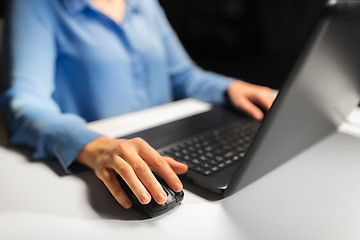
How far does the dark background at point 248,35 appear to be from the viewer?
241cm

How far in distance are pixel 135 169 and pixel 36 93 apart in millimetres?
370

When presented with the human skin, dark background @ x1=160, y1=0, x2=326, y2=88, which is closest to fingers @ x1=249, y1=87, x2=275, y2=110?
the human skin

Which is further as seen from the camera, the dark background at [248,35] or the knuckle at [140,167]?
the dark background at [248,35]

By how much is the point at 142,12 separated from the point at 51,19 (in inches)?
12.5

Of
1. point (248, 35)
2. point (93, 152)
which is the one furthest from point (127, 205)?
point (248, 35)

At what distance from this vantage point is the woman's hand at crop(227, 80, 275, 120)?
0.81m

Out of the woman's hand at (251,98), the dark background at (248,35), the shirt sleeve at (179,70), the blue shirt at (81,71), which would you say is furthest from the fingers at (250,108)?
the dark background at (248,35)

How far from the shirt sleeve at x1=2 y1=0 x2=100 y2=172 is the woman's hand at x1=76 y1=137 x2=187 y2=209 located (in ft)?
0.28

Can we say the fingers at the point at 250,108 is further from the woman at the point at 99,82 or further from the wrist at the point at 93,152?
the wrist at the point at 93,152

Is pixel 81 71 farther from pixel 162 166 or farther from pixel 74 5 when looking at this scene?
pixel 162 166

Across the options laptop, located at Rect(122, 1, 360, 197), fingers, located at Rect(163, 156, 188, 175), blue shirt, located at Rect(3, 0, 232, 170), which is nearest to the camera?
laptop, located at Rect(122, 1, 360, 197)

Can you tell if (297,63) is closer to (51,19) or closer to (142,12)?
(51,19)

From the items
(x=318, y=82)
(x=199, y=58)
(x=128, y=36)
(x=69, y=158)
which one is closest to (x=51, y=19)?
(x=128, y=36)

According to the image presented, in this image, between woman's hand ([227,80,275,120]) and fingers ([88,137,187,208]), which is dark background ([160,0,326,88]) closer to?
woman's hand ([227,80,275,120])
